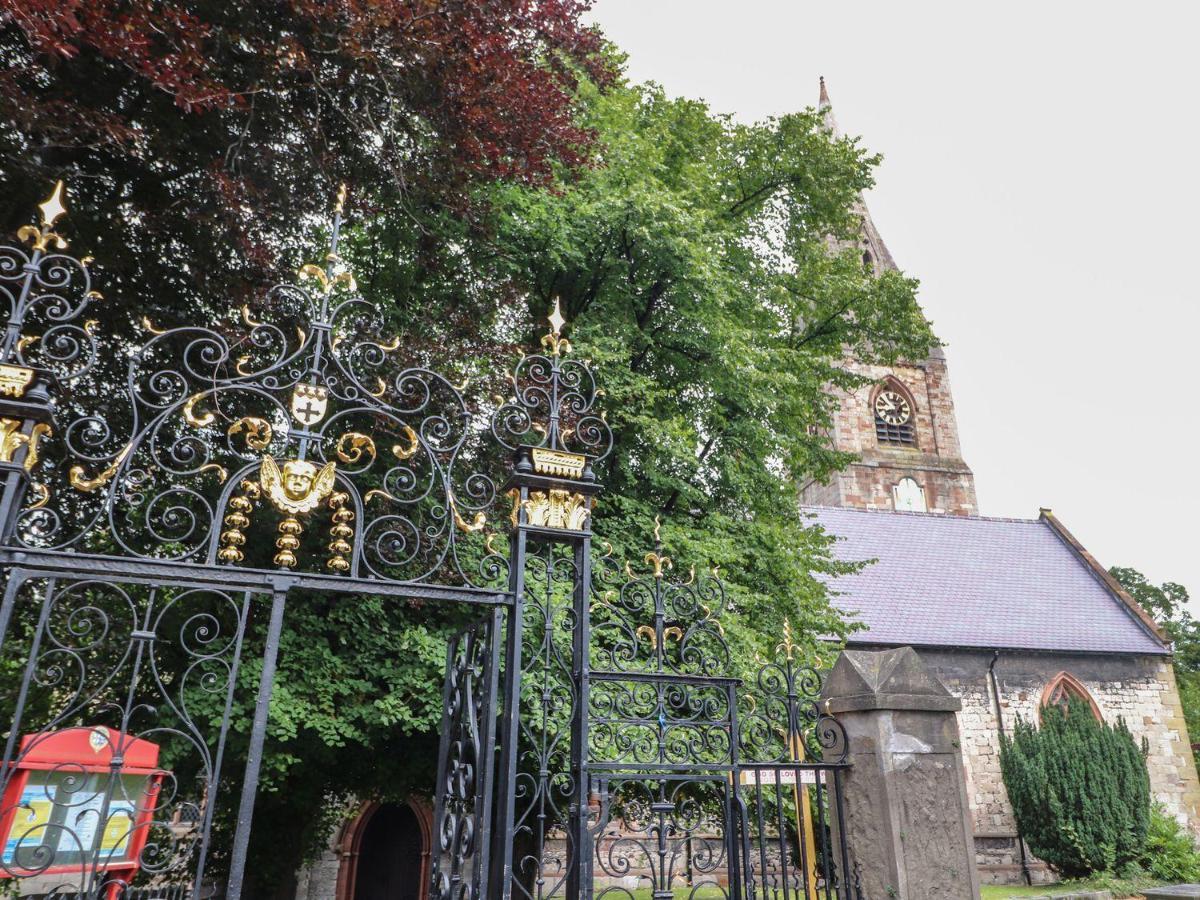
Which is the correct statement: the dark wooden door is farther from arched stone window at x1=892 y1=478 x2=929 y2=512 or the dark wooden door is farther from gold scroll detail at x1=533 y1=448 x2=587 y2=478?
arched stone window at x1=892 y1=478 x2=929 y2=512

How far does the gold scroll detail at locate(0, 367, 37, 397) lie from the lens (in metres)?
3.73

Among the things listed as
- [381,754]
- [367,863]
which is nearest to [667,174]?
[381,754]

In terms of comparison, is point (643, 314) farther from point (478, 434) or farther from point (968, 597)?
point (968, 597)

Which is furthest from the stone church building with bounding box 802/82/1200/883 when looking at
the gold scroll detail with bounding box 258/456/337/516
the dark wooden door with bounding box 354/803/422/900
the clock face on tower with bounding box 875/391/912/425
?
the gold scroll detail with bounding box 258/456/337/516

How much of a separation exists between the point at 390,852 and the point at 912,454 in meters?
22.2

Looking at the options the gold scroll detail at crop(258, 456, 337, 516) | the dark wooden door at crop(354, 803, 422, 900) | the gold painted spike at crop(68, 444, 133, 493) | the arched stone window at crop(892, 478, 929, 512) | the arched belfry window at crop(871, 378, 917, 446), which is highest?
the arched belfry window at crop(871, 378, 917, 446)

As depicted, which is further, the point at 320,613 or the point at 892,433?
the point at 892,433

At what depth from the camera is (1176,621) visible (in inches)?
1459

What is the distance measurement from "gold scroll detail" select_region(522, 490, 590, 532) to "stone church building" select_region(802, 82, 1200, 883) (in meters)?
12.7

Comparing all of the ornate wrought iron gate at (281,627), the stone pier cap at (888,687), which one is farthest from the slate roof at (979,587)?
the ornate wrought iron gate at (281,627)

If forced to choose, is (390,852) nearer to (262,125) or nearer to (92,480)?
(262,125)

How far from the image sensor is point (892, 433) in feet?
101

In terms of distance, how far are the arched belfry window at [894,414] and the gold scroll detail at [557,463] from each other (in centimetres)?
2754

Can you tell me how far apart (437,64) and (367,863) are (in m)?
14.3
